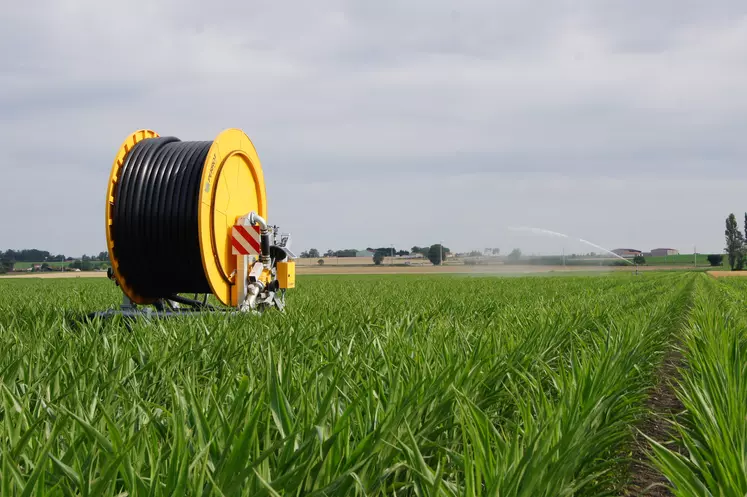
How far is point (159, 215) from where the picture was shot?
7.16 meters

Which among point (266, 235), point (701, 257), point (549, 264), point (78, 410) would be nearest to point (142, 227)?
point (266, 235)

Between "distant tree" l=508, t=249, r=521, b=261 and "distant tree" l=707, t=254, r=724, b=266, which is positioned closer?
"distant tree" l=508, t=249, r=521, b=261

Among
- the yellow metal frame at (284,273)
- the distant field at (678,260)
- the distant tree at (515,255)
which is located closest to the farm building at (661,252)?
the distant field at (678,260)

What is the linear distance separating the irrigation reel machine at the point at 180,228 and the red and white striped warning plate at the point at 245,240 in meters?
0.01

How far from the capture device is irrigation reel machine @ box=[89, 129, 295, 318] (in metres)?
7.14

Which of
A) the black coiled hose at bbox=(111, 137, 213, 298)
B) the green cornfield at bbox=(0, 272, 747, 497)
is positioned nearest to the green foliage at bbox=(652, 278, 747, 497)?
the green cornfield at bbox=(0, 272, 747, 497)

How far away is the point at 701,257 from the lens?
342 feet

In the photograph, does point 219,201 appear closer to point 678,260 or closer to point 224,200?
point 224,200

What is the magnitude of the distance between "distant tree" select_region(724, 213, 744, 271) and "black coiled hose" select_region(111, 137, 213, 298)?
93.4 meters

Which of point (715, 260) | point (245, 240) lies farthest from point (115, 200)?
point (715, 260)

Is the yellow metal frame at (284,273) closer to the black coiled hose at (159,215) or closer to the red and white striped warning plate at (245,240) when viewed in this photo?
the red and white striped warning plate at (245,240)

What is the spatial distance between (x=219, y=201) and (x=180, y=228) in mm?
608

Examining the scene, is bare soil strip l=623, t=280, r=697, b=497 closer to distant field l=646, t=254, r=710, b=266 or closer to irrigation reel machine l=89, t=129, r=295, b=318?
irrigation reel machine l=89, t=129, r=295, b=318

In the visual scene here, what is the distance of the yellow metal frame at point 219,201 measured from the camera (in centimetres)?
718
